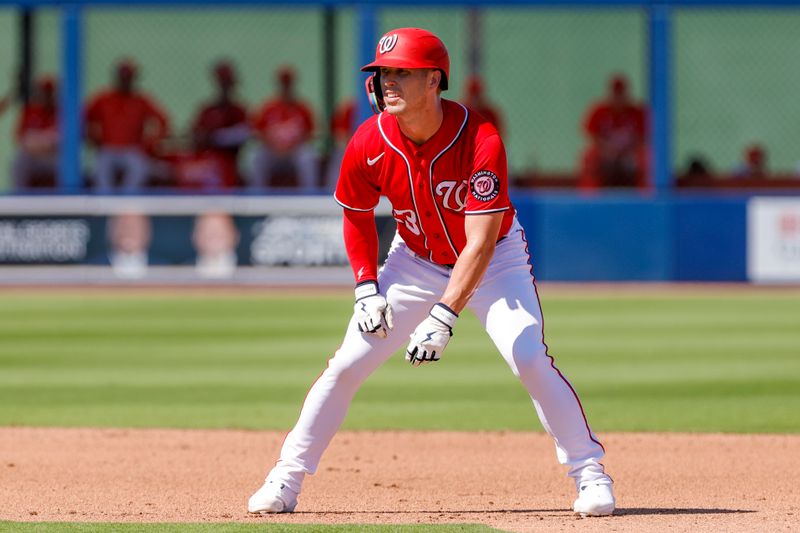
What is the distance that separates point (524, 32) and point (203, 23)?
541 centimetres

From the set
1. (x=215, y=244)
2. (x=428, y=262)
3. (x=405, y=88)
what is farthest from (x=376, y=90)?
(x=215, y=244)

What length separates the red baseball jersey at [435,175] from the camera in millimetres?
4988

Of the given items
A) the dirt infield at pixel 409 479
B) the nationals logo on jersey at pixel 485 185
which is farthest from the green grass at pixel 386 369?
the nationals logo on jersey at pixel 485 185

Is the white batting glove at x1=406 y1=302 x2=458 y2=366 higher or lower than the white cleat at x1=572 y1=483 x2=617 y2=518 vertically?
higher

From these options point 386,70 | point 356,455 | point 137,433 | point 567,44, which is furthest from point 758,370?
point 567,44

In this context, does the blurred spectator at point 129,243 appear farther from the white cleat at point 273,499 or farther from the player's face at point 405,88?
the player's face at point 405,88

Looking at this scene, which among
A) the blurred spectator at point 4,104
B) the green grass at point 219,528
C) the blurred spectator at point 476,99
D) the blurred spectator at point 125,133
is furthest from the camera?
the blurred spectator at point 4,104

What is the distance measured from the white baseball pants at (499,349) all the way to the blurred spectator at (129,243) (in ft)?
38.3

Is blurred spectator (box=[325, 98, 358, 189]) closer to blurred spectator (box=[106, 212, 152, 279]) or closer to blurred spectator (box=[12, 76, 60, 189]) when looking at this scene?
blurred spectator (box=[106, 212, 152, 279])

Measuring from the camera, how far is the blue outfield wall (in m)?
16.5

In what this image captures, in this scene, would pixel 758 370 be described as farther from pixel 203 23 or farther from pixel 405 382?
pixel 203 23

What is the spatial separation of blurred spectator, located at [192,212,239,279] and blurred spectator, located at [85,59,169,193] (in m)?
1.01

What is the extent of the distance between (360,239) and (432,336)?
1.88 feet

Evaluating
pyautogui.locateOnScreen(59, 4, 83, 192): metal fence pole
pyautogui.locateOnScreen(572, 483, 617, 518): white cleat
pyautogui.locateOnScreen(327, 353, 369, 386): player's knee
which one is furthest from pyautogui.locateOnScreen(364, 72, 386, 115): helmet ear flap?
pyautogui.locateOnScreen(59, 4, 83, 192): metal fence pole
